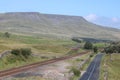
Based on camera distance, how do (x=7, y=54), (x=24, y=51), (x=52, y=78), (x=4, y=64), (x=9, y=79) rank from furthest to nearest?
(x=24, y=51) → (x=7, y=54) → (x=4, y=64) → (x=52, y=78) → (x=9, y=79)

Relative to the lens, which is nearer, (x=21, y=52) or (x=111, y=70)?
(x=21, y=52)

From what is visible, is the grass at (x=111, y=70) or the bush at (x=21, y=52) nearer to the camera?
the grass at (x=111, y=70)

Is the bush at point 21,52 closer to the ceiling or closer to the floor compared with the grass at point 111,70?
closer to the ceiling

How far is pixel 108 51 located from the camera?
179125mm

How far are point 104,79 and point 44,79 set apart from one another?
15.1 m

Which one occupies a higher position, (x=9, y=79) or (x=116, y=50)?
(x=9, y=79)

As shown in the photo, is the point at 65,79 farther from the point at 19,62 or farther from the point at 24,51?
the point at 24,51

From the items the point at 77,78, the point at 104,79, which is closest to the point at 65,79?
the point at 77,78

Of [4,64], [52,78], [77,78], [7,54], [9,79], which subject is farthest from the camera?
[7,54]

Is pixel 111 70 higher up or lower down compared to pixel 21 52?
lower down

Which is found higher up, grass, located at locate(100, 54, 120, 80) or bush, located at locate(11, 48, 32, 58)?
bush, located at locate(11, 48, 32, 58)

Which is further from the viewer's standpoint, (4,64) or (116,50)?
(116,50)

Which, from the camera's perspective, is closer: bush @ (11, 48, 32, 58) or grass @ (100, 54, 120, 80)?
grass @ (100, 54, 120, 80)

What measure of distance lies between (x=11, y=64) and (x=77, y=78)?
60.1ft
